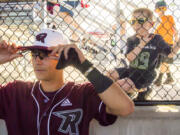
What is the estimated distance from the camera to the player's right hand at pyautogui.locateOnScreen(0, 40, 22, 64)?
1707 millimetres

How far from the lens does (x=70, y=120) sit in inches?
58.7

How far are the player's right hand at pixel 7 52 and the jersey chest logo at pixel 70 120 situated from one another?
64 cm

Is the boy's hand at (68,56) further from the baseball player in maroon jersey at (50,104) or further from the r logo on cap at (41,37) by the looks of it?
the r logo on cap at (41,37)

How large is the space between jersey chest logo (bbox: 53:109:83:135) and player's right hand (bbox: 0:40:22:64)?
642mm

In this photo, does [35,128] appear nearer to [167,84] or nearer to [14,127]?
[14,127]

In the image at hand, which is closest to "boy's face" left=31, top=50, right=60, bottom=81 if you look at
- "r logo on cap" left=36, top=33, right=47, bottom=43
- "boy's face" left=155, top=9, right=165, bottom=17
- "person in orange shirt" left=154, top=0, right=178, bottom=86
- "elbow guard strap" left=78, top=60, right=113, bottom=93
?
"r logo on cap" left=36, top=33, right=47, bottom=43

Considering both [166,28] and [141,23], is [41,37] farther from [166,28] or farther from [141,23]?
[166,28]

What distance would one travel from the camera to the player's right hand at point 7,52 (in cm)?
171

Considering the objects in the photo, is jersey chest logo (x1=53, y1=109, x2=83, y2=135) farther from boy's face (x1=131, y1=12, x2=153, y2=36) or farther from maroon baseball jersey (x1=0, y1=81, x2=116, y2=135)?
boy's face (x1=131, y1=12, x2=153, y2=36)

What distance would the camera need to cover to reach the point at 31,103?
5.04 ft

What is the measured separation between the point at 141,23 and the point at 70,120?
1.35 meters

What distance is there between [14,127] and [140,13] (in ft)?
5.83


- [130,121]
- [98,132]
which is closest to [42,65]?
[98,132]

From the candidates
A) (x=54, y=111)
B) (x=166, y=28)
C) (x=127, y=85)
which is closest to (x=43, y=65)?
(x=54, y=111)
